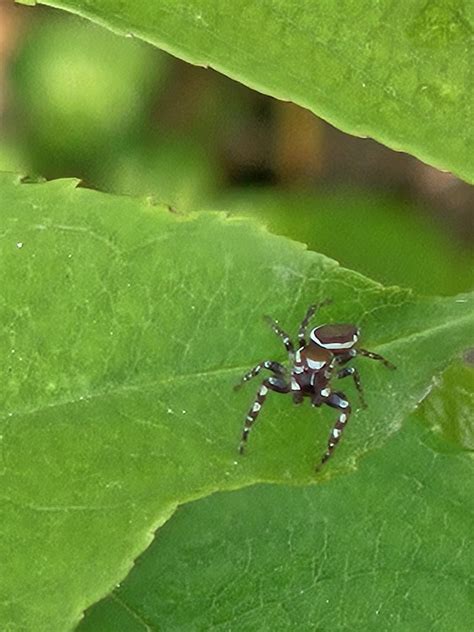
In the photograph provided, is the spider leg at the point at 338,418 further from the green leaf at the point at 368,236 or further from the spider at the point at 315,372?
the green leaf at the point at 368,236

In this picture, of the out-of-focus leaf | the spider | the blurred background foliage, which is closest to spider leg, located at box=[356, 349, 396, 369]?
the spider

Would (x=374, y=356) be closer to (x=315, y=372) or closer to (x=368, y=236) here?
(x=315, y=372)

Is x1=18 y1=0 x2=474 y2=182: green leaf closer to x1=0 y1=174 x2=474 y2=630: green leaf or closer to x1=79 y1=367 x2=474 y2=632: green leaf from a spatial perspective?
x1=0 y1=174 x2=474 y2=630: green leaf

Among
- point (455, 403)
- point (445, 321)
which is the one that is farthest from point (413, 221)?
point (445, 321)

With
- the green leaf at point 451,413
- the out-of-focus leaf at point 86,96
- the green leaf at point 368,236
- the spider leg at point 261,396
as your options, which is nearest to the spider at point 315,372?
the spider leg at point 261,396

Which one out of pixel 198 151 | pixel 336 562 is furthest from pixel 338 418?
pixel 198 151

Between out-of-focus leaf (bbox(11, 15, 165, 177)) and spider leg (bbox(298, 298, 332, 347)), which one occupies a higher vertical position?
spider leg (bbox(298, 298, 332, 347))

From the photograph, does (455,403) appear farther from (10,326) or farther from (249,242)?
(10,326)

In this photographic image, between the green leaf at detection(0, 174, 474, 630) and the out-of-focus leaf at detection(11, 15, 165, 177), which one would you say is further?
the out-of-focus leaf at detection(11, 15, 165, 177)
